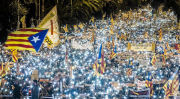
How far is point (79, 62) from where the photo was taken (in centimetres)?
1702

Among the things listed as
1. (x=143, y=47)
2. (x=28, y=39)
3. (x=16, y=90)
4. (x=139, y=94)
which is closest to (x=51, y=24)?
(x=28, y=39)

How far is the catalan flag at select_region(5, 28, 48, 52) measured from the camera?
738cm

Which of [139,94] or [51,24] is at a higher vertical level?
[51,24]

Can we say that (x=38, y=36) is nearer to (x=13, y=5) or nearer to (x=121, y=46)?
(x=13, y=5)

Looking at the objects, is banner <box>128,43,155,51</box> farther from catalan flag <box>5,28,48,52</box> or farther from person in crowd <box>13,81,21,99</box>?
catalan flag <box>5,28,48,52</box>

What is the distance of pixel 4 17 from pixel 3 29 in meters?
0.75

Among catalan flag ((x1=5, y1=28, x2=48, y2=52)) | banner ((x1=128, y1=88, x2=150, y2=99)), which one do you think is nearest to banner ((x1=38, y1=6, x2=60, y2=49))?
catalan flag ((x1=5, y1=28, x2=48, y2=52))

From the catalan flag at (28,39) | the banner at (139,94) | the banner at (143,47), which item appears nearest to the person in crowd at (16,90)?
the catalan flag at (28,39)

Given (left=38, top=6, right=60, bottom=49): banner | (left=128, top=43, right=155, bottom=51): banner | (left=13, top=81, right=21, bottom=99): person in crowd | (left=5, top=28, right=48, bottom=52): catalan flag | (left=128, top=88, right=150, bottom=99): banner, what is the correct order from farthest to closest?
(left=128, top=43, right=155, bottom=51): banner
(left=38, top=6, right=60, bottom=49): banner
(left=13, top=81, right=21, bottom=99): person in crowd
(left=128, top=88, right=150, bottom=99): banner
(left=5, top=28, right=48, bottom=52): catalan flag

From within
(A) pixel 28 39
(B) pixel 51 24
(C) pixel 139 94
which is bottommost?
(C) pixel 139 94

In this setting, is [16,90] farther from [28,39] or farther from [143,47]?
[143,47]

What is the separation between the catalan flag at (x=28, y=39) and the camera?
7.38 meters

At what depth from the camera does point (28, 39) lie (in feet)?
24.6

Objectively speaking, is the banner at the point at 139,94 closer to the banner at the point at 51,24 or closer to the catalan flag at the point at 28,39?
the catalan flag at the point at 28,39
